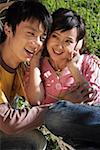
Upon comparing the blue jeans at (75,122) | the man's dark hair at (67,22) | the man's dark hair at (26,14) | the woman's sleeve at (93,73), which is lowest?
the woman's sleeve at (93,73)

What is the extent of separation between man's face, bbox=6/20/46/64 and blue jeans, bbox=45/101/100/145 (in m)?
0.45

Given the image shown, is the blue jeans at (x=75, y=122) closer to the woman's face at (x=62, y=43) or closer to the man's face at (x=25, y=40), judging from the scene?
the man's face at (x=25, y=40)

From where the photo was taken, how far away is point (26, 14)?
2.03 meters

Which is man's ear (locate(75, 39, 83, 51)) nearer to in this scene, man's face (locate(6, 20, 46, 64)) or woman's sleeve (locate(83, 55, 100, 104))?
woman's sleeve (locate(83, 55, 100, 104))

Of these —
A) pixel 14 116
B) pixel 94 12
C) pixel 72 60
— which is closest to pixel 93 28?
pixel 94 12

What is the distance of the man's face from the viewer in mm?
2008

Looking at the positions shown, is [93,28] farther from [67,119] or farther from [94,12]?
[67,119]

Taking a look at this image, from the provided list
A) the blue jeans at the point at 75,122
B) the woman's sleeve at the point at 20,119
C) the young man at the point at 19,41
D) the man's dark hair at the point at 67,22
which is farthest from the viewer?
the man's dark hair at the point at 67,22

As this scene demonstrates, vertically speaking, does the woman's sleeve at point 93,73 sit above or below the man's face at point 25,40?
below

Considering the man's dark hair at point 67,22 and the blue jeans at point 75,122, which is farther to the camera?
the man's dark hair at point 67,22

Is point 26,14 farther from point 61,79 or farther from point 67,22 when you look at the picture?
point 61,79

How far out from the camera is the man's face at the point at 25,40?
2008 millimetres

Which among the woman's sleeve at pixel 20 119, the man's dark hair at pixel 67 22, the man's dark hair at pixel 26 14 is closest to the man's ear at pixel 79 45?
the man's dark hair at pixel 67 22

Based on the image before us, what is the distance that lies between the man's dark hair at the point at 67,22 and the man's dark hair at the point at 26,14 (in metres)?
0.08
